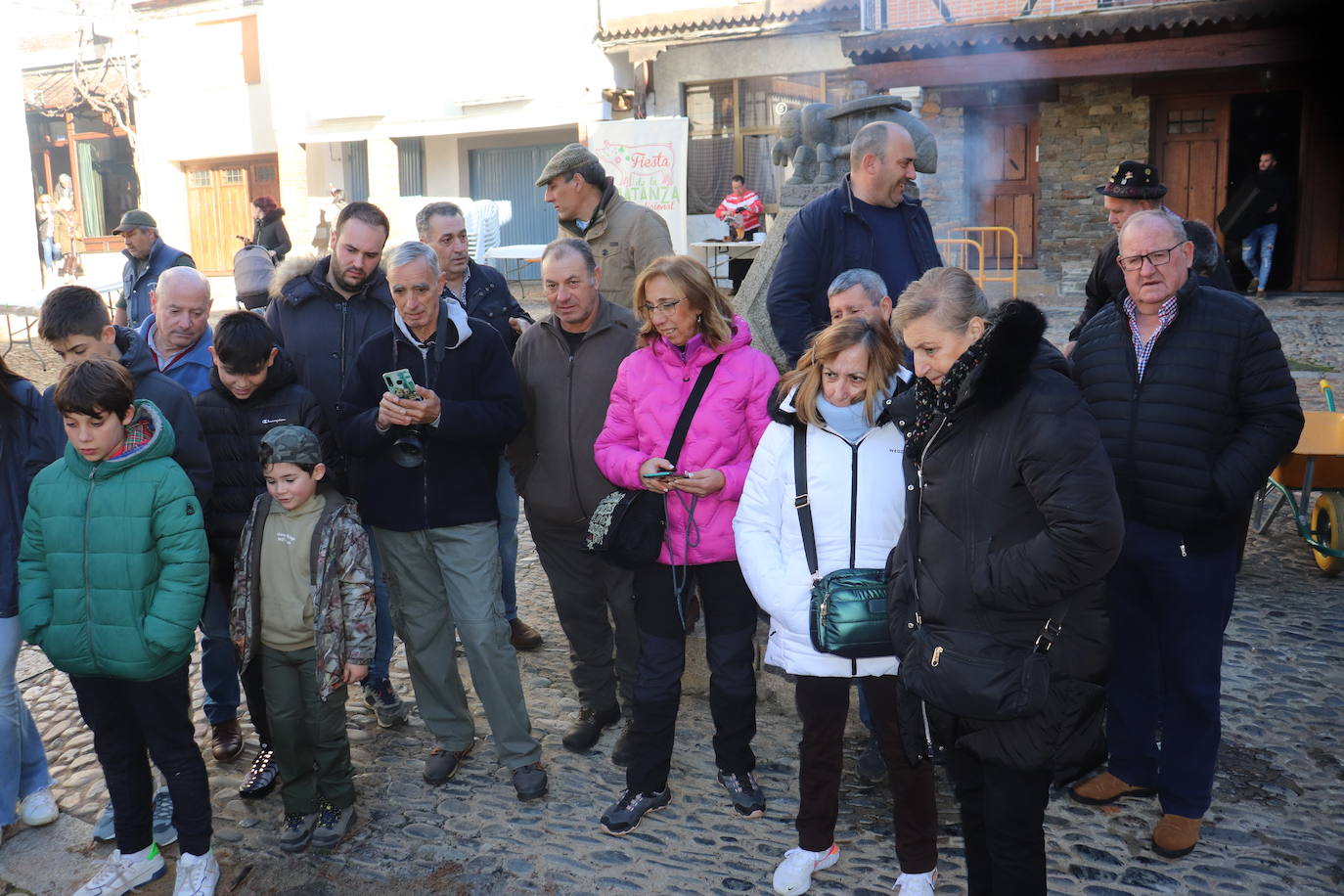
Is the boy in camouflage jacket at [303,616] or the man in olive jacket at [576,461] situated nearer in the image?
the boy in camouflage jacket at [303,616]

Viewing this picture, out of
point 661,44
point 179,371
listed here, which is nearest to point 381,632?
point 179,371

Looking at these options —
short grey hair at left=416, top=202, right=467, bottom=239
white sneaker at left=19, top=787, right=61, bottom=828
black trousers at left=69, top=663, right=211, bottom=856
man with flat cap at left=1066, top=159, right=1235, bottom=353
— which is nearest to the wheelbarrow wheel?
man with flat cap at left=1066, top=159, right=1235, bottom=353

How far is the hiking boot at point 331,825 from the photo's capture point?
11.8 feet

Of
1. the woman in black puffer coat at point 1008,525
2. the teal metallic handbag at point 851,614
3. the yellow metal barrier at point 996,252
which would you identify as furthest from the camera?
the yellow metal barrier at point 996,252

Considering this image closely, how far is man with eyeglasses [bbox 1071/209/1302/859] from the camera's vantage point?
331 centimetres

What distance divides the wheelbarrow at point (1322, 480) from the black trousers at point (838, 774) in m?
3.51

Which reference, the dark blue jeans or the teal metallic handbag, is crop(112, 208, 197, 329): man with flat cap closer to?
the teal metallic handbag

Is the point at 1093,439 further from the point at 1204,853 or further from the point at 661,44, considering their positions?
the point at 661,44

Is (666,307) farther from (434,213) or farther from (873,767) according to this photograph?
(873,767)

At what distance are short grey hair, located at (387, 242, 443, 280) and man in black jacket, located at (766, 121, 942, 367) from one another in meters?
1.33

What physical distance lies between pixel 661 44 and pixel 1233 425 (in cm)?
1635

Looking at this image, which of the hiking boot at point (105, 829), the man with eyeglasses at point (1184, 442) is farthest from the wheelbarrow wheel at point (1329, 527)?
the hiking boot at point (105, 829)

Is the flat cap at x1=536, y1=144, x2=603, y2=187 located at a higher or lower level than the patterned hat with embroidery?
higher

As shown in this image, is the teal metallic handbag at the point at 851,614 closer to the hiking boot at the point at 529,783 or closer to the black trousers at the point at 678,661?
the black trousers at the point at 678,661
